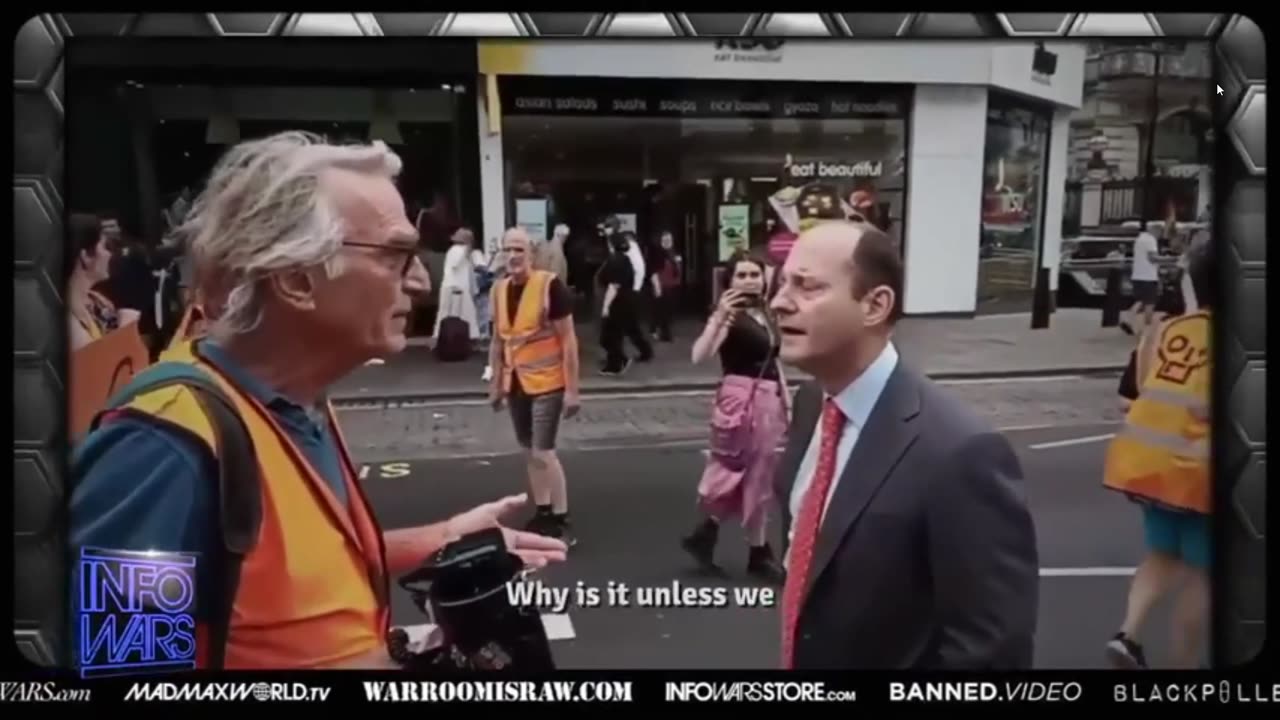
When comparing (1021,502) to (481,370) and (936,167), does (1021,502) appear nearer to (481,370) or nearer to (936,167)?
(936,167)

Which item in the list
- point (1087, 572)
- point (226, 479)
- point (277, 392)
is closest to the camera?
point (226, 479)

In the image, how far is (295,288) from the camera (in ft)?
7.03

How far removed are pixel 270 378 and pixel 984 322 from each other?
1342 mm

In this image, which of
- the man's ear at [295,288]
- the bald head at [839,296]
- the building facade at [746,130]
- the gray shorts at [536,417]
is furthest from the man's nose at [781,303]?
the man's ear at [295,288]

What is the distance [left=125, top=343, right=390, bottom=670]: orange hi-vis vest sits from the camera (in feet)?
6.93

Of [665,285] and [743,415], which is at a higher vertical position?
[665,285]

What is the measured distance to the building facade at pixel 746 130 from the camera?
2.21m

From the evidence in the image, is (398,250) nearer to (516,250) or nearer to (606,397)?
(516,250)

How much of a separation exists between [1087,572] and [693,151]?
3.60 ft

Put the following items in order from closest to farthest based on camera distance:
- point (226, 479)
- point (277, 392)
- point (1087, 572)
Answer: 1. point (226, 479)
2. point (277, 392)
3. point (1087, 572)

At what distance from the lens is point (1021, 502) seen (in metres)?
2.19

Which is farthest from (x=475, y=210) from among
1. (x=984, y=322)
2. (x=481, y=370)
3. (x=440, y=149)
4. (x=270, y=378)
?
(x=984, y=322)

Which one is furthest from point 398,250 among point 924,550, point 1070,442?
point 1070,442

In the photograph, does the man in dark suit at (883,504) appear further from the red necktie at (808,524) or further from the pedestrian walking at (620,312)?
the pedestrian walking at (620,312)
